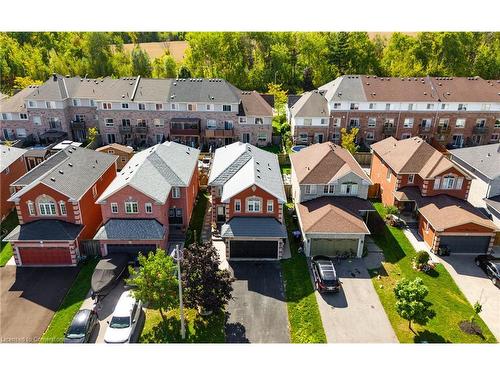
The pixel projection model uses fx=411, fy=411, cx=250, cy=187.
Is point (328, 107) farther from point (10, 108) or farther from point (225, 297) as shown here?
point (10, 108)

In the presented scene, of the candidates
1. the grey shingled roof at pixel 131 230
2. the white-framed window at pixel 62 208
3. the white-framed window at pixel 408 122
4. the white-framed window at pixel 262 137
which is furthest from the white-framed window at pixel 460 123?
the white-framed window at pixel 62 208

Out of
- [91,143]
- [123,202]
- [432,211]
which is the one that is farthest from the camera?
[91,143]

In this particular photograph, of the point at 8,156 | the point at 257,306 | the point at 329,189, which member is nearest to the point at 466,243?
the point at 329,189

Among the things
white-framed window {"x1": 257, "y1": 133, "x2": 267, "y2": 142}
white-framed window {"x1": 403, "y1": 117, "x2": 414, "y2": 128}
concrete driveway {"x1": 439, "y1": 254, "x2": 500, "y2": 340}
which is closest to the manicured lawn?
concrete driveway {"x1": 439, "y1": 254, "x2": 500, "y2": 340}

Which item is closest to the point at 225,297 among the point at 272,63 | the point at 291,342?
the point at 291,342

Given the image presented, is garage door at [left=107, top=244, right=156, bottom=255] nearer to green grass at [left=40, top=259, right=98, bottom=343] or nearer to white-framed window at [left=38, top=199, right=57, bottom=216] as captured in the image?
green grass at [left=40, top=259, right=98, bottom=343]

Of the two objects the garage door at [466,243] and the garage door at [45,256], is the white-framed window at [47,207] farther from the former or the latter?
the garage door at [466,243]
